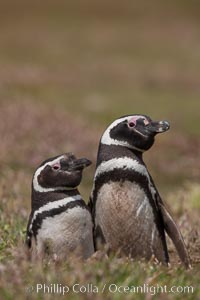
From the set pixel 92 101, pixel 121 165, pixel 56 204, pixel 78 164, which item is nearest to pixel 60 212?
pixel 56 204

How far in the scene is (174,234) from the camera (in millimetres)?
8375

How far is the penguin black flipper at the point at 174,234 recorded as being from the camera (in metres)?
8.23

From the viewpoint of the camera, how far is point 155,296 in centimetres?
572

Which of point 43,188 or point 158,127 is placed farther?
point 158,127

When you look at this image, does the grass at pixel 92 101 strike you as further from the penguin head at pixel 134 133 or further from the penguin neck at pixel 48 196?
the penguin head at pixel 134 133

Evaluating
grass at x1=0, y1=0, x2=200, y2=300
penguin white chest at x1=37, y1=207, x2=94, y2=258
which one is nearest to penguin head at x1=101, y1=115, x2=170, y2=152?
penguin white chest at x1=37, y1=207, x2=94, y2=258

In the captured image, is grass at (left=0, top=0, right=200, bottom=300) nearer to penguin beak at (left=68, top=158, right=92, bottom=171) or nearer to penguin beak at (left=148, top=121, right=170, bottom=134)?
penguin beak at (left=68, top=158, right=92, bottom=171)

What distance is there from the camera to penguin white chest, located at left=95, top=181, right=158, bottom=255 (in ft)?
26.2

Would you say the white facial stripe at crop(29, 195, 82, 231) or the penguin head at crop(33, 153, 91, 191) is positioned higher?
the penguin head at crop(33, 153, 91, 191)

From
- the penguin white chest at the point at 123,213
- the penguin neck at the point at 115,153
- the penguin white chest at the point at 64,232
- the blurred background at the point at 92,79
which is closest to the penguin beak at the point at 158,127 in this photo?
the penguin neck at the point at 115,153

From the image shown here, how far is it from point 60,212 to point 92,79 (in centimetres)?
3492

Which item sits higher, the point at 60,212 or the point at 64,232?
the point at 60,212

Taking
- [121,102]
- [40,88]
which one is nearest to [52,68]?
[40,88]

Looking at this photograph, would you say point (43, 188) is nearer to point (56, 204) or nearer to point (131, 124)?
point (56, 204)
